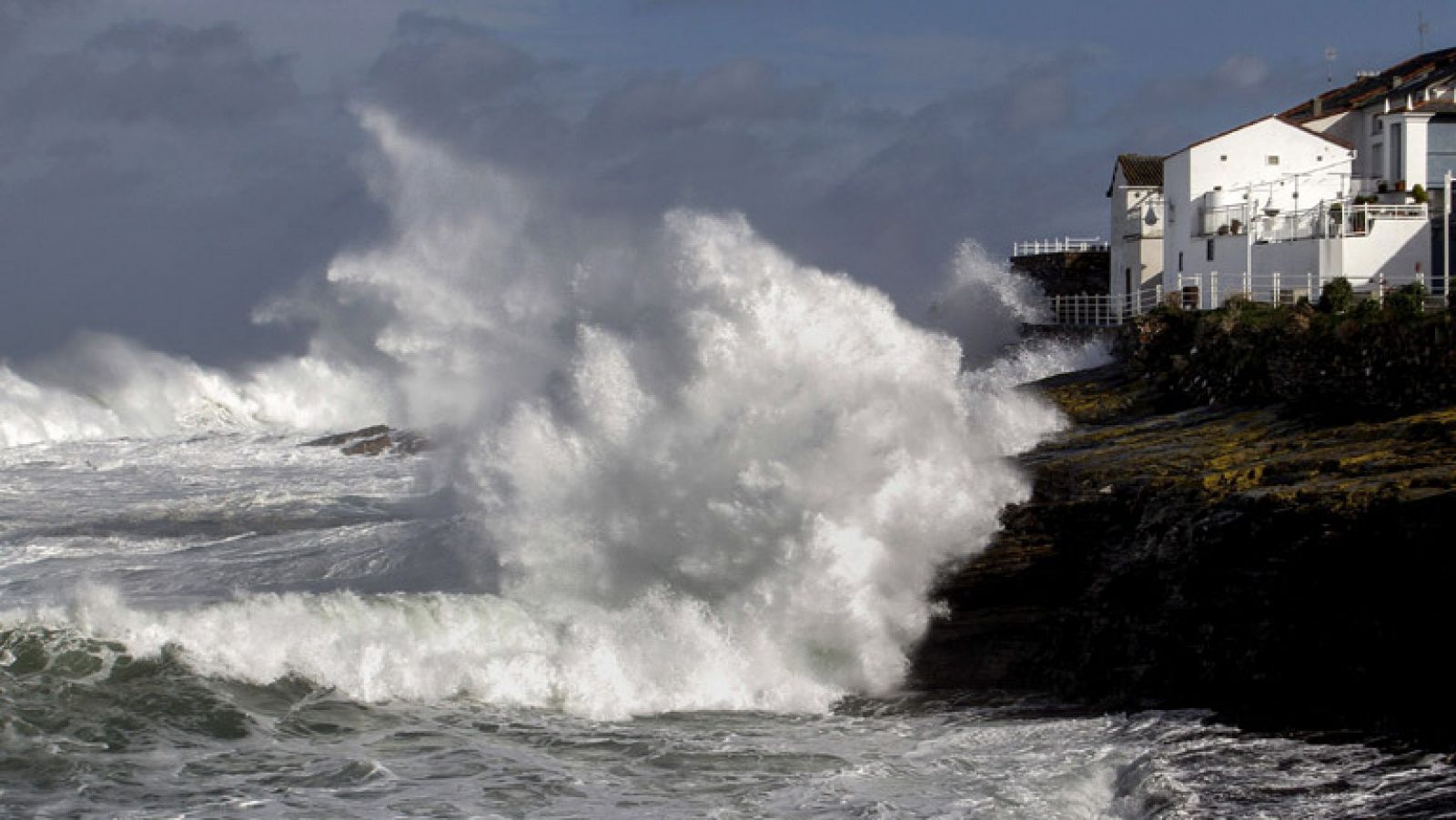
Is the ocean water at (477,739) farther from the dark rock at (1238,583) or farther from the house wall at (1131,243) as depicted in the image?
the house wall at (1131,243)

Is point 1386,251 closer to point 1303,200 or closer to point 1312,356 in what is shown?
point 1303,200

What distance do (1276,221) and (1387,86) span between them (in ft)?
46.6

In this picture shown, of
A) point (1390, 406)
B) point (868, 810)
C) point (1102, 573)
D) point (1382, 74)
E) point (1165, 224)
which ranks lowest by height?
point (868, 810)

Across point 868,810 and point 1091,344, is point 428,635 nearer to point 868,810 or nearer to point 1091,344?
point 868,810

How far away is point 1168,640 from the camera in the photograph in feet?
42.7

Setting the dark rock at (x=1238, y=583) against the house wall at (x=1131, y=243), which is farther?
the house wall at (x=1131, y=243)

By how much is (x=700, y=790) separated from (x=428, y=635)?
4454mm

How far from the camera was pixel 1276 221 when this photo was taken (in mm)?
30625

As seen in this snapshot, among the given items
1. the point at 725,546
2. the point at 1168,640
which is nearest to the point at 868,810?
the point at 1168,640

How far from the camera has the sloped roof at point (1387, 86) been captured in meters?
37.8

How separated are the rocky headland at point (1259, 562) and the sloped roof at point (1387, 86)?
72.2ft

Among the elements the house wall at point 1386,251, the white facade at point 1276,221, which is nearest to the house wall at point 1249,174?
the white facade at point 1276,221

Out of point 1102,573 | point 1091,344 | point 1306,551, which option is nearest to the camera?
point 1306,551

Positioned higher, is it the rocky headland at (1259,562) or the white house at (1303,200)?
the white house at (1303,200)
